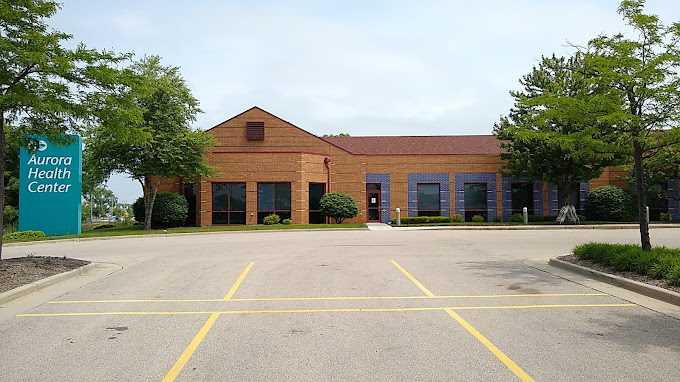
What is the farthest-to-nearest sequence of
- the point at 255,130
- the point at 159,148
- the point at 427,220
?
the point at 255,130 → the point at 427,220 → the point at 159,148

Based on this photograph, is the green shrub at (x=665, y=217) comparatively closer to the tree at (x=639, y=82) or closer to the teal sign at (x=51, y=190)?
the tree at (x=639, y=82)

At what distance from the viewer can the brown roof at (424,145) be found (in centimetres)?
3950

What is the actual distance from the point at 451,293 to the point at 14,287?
309 inches

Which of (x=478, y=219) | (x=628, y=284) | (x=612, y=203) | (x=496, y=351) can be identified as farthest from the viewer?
(x=478, y=219)

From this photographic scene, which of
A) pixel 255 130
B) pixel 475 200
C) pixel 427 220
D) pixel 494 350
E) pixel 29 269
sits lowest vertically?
pixel 494 350

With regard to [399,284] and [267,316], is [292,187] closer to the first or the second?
[399,284]

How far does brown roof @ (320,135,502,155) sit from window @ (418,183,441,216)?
2.62 metres

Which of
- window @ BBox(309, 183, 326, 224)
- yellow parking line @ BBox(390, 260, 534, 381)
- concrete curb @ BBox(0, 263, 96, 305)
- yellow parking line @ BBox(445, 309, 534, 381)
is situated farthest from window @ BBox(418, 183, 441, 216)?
yellow parking line @ BBox(445, 309, 534, 381)

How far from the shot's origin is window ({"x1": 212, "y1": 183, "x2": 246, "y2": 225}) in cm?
3356

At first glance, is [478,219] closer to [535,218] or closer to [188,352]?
[535,218]

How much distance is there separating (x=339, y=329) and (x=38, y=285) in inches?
254

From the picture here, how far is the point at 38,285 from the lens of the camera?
32.0 feet

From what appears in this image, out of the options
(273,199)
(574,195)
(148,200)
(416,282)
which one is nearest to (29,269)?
(416,282)

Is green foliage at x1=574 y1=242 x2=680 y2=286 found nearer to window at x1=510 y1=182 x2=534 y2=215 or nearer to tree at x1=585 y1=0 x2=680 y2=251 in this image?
tree at x1=585 y1=0 x2=680 y2=251
